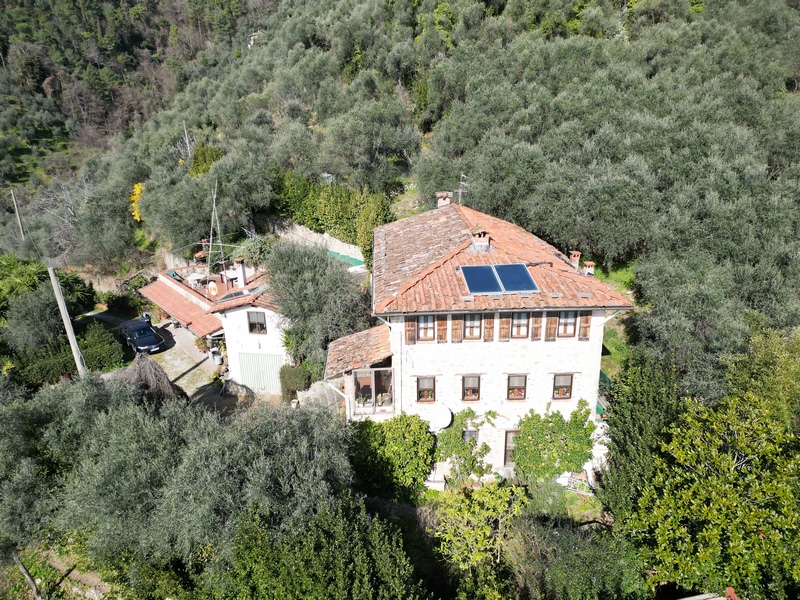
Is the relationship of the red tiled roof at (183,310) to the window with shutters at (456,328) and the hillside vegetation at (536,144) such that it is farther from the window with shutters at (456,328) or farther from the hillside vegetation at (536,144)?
the window with shutters at (456,328)

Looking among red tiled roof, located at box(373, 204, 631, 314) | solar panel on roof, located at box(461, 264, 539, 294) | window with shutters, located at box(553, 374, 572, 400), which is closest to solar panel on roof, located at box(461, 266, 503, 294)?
solar panel on roof, located at box(461, 264, 539, 294)

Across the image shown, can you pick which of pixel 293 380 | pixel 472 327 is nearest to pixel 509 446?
pixel 472 327

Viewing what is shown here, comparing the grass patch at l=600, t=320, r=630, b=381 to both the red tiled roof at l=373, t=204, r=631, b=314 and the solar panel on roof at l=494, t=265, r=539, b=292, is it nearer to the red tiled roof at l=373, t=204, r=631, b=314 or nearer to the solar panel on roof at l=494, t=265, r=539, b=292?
the red tiled roof at l=373, t=204, r=631, b=314

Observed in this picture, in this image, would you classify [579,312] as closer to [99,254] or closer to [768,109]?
[768,109]

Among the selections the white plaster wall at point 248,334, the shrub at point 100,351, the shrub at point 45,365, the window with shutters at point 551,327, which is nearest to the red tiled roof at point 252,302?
the white plaster wall at point 248,334

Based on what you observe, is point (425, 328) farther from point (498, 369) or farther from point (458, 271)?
point (498, 369)
